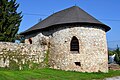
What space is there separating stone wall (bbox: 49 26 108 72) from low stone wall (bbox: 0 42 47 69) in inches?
59.2

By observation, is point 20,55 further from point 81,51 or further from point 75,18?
point 75,18

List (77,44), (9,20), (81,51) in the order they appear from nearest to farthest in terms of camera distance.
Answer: (81,51) → (77,44) → (9,20)

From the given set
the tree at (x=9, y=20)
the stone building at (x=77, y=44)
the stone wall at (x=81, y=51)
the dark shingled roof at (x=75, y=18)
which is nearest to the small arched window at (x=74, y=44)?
the stone building at (x=77, y=44)

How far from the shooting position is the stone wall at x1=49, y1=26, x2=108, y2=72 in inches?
880

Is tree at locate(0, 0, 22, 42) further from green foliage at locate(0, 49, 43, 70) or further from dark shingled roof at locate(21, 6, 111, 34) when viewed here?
green foliage at locate(0, 49, 43, 70)

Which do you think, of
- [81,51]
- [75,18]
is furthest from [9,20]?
[81,51]

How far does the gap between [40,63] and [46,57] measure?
1.12 meters

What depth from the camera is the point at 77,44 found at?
22938mm

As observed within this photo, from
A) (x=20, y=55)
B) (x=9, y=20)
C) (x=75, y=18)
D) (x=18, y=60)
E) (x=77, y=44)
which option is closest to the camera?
(x=18, y=60)

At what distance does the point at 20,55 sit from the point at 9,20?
13.2m

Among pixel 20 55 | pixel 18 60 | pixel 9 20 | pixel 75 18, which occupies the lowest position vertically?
pixel 18 60

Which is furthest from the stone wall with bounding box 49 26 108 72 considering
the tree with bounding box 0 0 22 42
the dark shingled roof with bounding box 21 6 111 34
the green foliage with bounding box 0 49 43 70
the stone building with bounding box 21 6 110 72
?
the tree with bounding box 0 0 22 42

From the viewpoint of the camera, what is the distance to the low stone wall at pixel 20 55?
19.5 meters

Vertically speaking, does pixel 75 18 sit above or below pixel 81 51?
above
